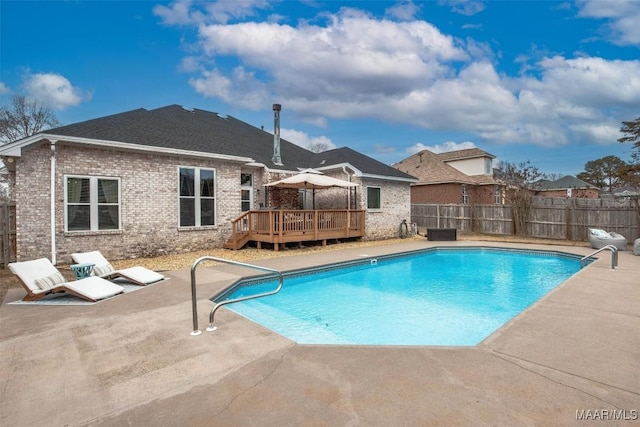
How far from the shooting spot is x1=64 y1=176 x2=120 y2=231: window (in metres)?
9.34

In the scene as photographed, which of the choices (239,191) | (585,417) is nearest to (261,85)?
(239,191)

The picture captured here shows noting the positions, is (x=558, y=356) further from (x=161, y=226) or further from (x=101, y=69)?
(x=101, y=69)

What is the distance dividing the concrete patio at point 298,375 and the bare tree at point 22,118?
2515cm

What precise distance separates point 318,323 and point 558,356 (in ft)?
11.8

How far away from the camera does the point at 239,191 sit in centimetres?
1296

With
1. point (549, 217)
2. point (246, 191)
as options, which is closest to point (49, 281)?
point (246, 191)

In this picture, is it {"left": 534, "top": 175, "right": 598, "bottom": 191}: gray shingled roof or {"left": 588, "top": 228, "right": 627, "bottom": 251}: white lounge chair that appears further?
{"left": 534, "top": 175, "right": 598, "bottom": 191}: gray shingled roof

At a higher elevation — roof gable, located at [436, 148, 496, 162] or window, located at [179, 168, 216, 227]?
roof gable, located at [436, 148, 496, 162]

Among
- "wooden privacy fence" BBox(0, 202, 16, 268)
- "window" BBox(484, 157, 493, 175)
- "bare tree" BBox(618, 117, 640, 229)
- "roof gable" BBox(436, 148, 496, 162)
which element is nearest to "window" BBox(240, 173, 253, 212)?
"wooden privacy fence" BBox(0, 202, 16, 268)

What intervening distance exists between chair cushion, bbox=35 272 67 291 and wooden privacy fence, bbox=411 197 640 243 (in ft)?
61.4

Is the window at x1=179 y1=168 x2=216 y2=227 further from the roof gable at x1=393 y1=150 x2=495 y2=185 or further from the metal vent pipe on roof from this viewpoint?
the roof gable at x1=393 y1=150 x2=495 y2=185

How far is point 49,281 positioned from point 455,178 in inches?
963

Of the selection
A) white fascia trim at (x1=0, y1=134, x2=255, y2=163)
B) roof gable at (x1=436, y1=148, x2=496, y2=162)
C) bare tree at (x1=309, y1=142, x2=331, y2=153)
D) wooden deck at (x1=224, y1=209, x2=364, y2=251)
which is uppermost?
bare tree at (x1=309, y1=142, x2=331, y2=153)

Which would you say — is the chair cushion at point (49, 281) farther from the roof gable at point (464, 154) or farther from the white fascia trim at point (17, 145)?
the roof gable at point (464, 154)
